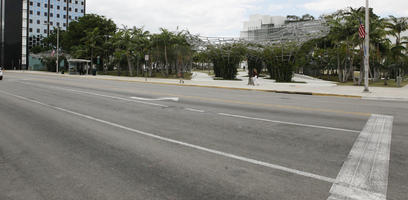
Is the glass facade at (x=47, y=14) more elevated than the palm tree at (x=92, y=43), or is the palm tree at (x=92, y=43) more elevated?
the glass facade at (x=47, y=14)

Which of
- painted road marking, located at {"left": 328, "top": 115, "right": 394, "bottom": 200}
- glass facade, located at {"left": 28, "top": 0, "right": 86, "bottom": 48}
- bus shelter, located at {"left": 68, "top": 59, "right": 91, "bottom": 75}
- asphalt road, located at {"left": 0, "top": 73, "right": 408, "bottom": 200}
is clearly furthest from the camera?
glass facade, located at {"left": 28, "top": 0, "right": 86, "bottom": 48}

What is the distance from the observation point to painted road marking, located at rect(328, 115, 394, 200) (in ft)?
11.9

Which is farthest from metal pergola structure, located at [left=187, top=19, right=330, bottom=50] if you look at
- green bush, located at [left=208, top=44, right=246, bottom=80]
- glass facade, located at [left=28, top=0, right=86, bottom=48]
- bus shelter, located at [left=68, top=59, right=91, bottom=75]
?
glass facade, located at [left=28, top=0, right=86, bottom=48]

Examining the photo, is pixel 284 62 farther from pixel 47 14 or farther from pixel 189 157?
pixel 47 14

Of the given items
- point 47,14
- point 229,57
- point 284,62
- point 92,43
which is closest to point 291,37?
point 284,62

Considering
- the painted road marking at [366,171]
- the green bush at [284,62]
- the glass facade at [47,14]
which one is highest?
the glass facade at [47,14]

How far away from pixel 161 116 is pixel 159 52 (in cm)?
4140

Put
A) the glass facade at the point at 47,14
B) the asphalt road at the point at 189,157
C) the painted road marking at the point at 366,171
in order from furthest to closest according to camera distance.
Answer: the glass facade at the point at 47,14, the asphalt road at the point at 189,157, the painted road marking at the point at 366,171

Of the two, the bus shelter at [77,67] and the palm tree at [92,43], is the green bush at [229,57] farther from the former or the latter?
the palm tree at [92,43]

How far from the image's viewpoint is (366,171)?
14.5 feet

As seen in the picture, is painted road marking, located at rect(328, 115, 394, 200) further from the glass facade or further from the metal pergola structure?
the glass facade

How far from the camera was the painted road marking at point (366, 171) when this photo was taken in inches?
143

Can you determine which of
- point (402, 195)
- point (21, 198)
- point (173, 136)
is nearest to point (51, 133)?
point (173, 136)

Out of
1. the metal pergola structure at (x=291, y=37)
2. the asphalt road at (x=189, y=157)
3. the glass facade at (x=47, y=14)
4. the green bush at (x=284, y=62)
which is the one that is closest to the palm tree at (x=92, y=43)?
the metal pergola structure at (x=291, y=37)
